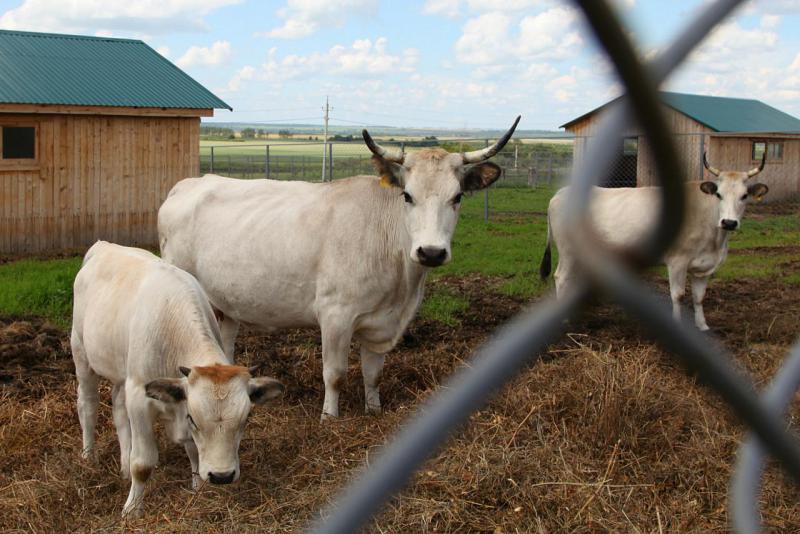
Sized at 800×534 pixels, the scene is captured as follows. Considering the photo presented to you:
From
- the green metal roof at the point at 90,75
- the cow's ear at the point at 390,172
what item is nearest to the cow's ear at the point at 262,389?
the cow's ear at the point at 390,172

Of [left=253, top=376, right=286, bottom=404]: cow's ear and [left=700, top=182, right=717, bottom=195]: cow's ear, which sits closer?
[left=253, top=376, right=286, bottom=404]: cow's ear

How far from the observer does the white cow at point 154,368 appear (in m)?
4.59

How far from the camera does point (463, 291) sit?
38.3 feet

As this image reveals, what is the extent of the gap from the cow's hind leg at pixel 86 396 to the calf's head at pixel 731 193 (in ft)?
24.3

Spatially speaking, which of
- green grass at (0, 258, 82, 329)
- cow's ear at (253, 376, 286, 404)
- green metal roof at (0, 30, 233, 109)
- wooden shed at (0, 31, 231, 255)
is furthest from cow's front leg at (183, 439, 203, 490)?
green metal roof at (0, 30, 233, 109)

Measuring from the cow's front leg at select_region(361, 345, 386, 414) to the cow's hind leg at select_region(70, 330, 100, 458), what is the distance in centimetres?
199

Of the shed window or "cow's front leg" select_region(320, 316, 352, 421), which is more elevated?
the shed window

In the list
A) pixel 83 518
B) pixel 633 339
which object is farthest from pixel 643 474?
pixel 633 339

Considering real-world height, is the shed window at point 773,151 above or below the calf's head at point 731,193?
above

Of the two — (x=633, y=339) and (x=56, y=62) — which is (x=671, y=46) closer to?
(x=633, y=339)

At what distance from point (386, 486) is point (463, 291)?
11113 mm

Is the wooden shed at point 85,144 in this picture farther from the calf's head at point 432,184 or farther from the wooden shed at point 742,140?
the wooden shed at point 742,140

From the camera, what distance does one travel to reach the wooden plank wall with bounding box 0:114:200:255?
593 inches

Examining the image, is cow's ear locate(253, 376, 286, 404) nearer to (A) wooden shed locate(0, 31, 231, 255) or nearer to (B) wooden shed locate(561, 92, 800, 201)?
(A) wooden shed locate(0, 31, 231, 255)
